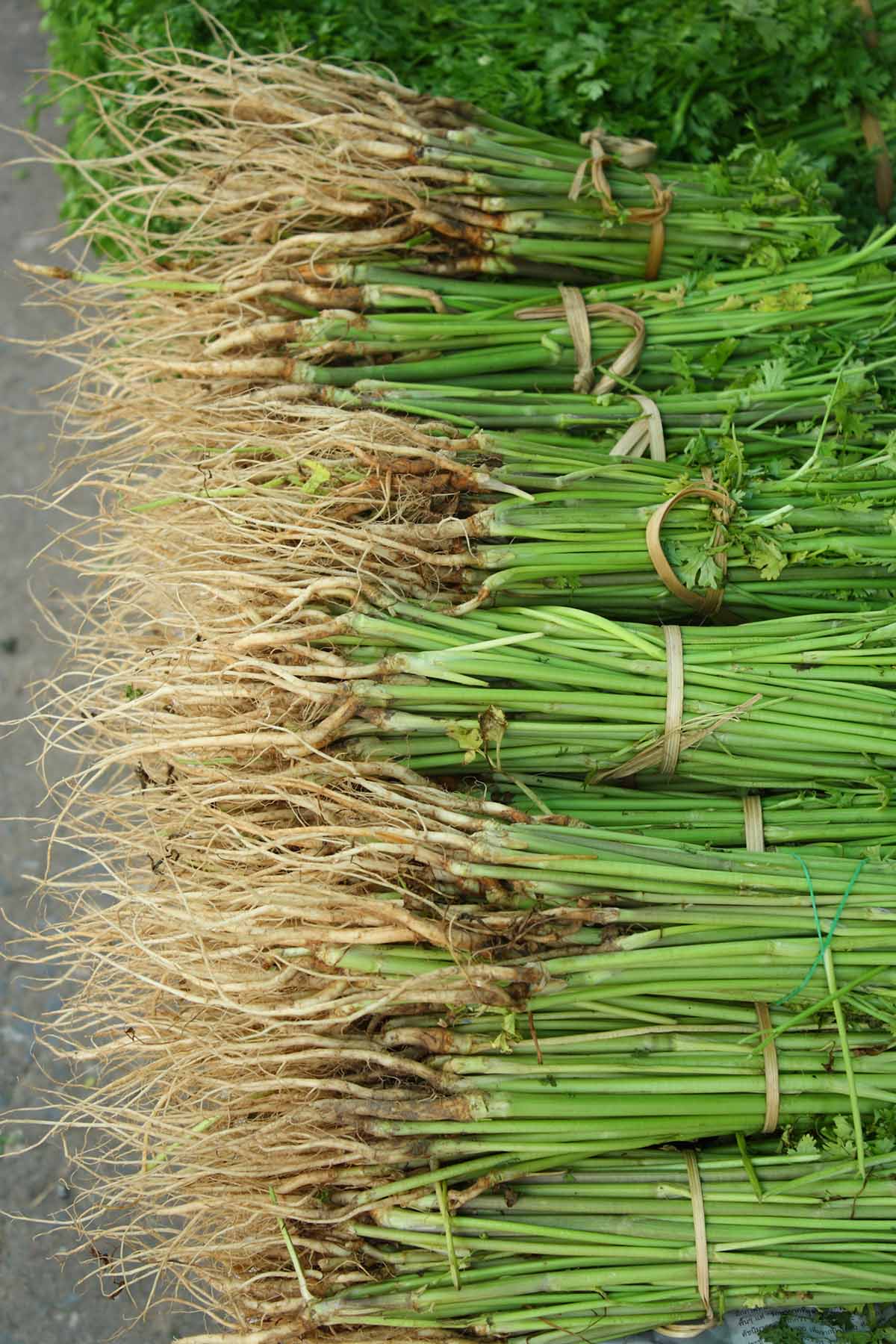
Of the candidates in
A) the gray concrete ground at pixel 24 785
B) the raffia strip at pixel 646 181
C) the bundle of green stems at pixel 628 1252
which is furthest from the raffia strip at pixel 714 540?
the gray concrete ground at pixel 24 785

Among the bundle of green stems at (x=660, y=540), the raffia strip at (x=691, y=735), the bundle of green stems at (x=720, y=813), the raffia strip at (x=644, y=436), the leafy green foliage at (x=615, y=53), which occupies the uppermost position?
the leafy green foliage at (x=615, y=53)

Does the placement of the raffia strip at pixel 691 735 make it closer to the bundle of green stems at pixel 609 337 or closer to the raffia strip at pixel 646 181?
the bundle of green stems at pixel 609 337

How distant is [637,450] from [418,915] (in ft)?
3.43

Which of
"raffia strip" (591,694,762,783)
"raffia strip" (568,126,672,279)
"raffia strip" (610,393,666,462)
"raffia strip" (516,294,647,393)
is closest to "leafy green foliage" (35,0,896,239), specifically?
"raffia strip" (568,126,672,279)

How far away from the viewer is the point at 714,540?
2.02 meters

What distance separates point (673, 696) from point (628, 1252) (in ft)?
3.08

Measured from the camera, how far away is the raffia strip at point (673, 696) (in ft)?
6.32

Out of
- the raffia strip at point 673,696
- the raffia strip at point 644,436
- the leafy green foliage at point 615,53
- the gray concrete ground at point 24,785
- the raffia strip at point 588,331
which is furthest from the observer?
the gray concrete ground at point 24,785

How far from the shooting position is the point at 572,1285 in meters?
1.81

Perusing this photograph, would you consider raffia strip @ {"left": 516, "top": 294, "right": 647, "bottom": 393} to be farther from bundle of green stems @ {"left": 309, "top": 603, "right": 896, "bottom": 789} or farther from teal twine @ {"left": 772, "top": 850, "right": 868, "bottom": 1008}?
teal twine @ {"left": 772, "top": 850, "right": 868, "bottom": 1008}

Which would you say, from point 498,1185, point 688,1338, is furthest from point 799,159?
point 688,1338

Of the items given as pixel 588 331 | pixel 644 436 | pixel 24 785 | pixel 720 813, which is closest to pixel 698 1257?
pixel 720 813

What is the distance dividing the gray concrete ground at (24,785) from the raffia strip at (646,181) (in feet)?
4.35

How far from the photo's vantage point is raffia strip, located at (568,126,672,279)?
7.82 feet
